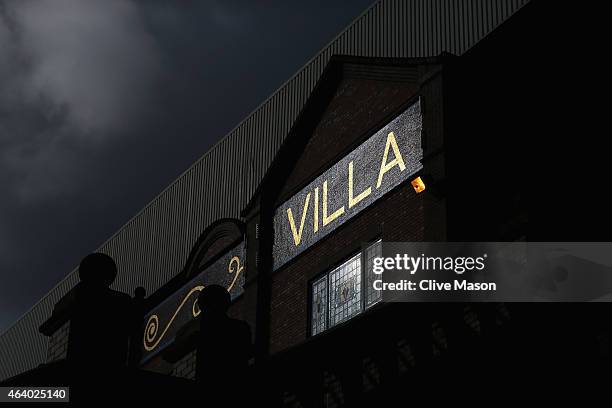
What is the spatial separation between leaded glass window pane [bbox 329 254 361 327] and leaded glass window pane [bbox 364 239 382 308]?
13.4 inches

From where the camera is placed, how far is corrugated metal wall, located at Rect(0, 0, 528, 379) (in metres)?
25.5

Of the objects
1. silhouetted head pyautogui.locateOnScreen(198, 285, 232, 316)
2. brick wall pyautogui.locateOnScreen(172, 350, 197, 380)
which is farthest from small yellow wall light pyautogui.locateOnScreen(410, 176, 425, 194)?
brick wall pyautogui.locateOnScreen(172, 350, 197, 380)

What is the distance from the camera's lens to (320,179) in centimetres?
2520

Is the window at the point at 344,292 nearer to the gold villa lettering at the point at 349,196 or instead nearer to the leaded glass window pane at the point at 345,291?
the leaded glass window pane at the point at 345,291

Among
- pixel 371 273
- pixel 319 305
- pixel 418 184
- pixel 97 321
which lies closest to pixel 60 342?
pixel 319 305

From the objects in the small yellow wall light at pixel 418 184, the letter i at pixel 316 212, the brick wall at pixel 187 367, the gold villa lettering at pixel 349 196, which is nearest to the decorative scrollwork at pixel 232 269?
the brick wall at pixel 187 367

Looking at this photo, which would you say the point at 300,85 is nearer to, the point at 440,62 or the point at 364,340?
the point at 440,62

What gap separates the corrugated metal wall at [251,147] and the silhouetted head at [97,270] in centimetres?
1278

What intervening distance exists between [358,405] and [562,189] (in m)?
5.13

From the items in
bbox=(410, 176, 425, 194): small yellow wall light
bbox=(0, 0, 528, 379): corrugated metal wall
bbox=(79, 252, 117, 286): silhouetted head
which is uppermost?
bbox=(0, 0, 528, 379): corrugated metal wall

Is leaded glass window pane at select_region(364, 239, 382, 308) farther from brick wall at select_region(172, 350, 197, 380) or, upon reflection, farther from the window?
brick wall at select_region(172, 350, 197, 380)

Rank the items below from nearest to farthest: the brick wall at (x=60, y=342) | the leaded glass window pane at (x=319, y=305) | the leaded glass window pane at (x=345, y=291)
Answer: the brick wall at (x=60, y=342)
the leaded glass window pane at (x=345, y=291)
the leaded glass window pane at (x=319, y=305)

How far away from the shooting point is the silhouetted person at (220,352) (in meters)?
14.2

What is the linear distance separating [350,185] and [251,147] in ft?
29.4
